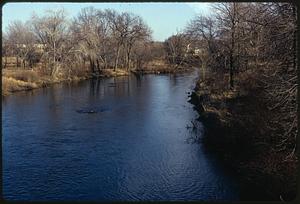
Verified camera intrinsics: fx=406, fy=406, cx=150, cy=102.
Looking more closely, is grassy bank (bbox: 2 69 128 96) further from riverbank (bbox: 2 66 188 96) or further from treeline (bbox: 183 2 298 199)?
treeline (bbox: 183 2 298 199)

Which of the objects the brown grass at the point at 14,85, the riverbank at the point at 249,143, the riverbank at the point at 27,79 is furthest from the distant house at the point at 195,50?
the brown grass at the point at 14,85

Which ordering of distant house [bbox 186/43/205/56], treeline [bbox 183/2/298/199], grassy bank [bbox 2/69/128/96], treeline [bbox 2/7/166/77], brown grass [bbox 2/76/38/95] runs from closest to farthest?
treeline [bbox 183/2/298/199], brown grass [bbox 2/76/38/95], distant house [bbox 186/43/205/56], grassy bank [bbox 2/69/128/96], treeline [bbox 2/7/166/77]

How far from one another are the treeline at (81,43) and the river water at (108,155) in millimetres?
7898

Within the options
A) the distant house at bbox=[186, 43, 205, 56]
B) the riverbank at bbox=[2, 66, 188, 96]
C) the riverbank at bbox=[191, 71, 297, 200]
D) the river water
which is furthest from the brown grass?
the riverbank at bbox=[191, 71, 297, 200]

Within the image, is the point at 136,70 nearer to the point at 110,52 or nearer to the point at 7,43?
the point at 110,52

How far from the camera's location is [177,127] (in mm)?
10359

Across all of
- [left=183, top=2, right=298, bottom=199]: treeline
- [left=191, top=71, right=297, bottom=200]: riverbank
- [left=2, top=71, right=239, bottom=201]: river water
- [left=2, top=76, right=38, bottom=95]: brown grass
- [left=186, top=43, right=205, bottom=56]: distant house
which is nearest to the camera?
[left=183, top=2, right=298, bottom=199]: treeline

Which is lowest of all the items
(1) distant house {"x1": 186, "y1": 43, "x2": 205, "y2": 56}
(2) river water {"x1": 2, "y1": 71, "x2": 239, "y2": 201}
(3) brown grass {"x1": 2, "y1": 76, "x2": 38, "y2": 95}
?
(2) river water {"x1": 2, "y1": 71, "x2": 239, "y2": 201}

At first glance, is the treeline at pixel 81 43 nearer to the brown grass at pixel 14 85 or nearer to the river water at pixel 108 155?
the brown grass at pixel 14 85

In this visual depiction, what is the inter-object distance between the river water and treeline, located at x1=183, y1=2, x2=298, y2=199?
0.94 metres

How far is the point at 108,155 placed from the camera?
313 inches

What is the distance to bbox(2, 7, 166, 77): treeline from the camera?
826 inches

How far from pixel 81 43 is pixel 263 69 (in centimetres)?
1721

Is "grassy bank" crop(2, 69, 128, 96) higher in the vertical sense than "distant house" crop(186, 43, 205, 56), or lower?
lower
